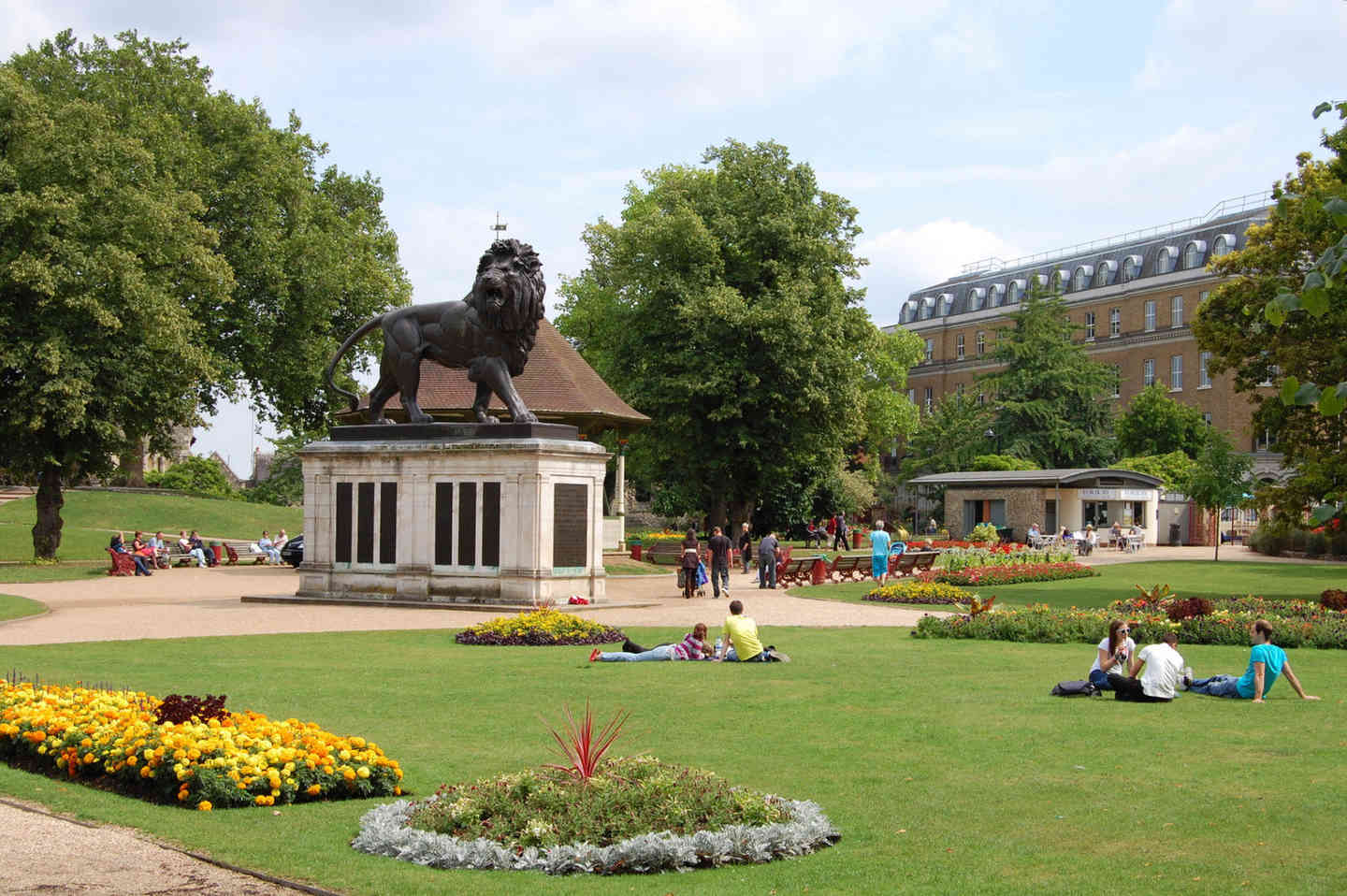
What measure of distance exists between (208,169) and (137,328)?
8.92 meters

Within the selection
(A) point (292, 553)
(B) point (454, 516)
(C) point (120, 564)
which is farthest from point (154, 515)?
(B) point (454, 516)

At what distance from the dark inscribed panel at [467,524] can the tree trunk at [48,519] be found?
18080mm

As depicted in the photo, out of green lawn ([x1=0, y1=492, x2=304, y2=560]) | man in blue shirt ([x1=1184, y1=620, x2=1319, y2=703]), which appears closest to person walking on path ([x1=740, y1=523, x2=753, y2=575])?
green lawn ([x1=0, y1=492, x2=304, y2=560])

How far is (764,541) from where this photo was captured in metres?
35.5

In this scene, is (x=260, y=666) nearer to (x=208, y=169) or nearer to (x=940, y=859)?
(x=940, y=859)

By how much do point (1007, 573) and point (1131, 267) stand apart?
64282 millimetres

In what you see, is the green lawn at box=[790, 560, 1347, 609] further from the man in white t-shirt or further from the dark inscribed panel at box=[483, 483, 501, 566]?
the man in white t-shirt

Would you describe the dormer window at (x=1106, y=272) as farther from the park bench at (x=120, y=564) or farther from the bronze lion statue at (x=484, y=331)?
the bronze lion statue at (x=484, y=331)

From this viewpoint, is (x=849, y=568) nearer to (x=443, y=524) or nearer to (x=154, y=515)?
(x=443, y=524)

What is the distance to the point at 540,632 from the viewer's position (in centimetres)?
2092

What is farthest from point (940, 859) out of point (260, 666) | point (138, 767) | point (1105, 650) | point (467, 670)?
point (260, 666)

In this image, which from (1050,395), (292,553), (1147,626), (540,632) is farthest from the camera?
(1050,395)

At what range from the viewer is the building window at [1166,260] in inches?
3622

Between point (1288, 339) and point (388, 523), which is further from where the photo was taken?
point (1288, 339)
